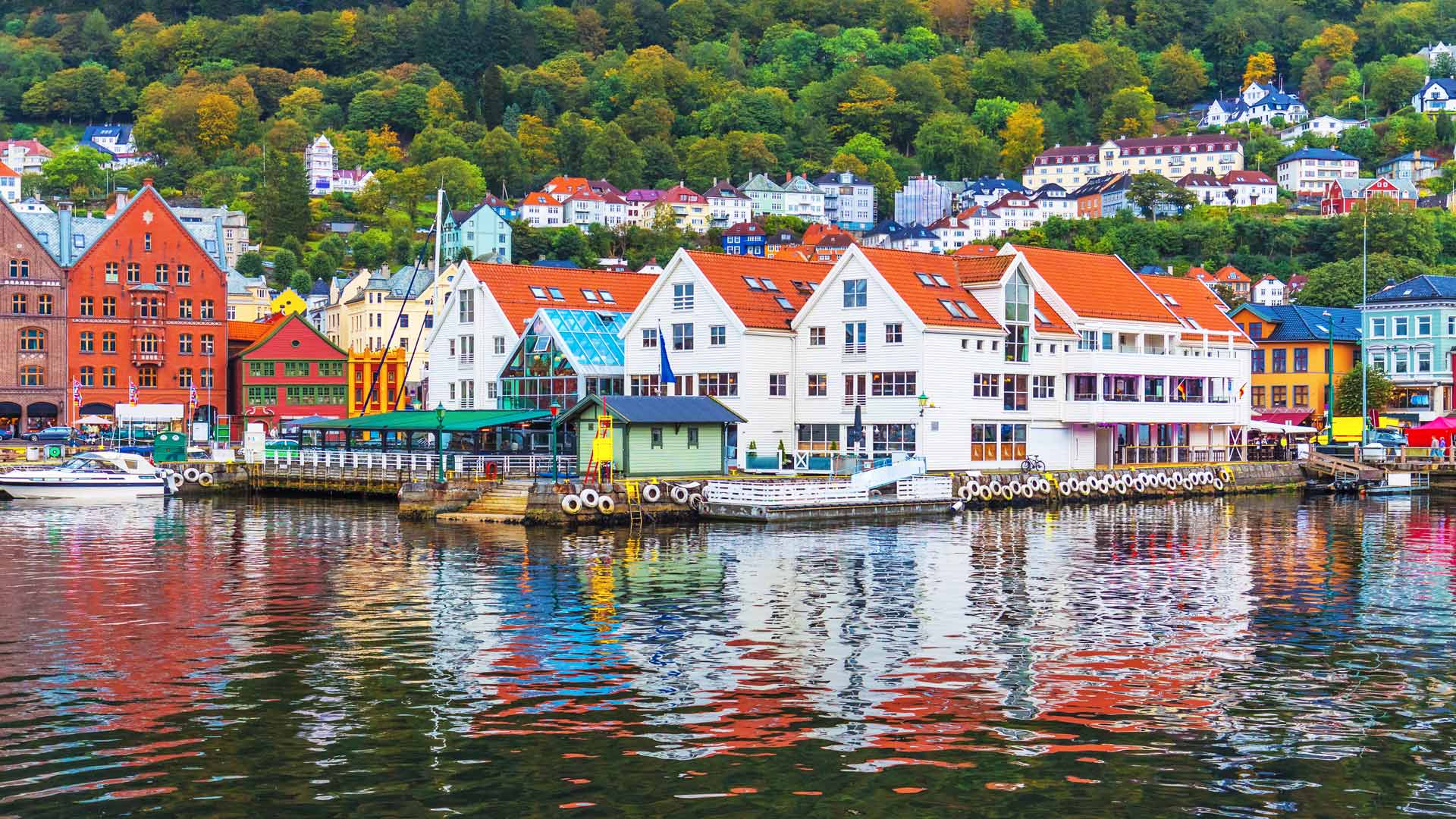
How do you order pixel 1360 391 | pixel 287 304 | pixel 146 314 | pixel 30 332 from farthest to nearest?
pixel 287 304
pixel 146 314
pixel 30 332
pixel 1360 391

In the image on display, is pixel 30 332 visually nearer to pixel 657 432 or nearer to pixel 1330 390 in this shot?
pixel 657 432

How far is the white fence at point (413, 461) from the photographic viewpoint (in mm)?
70312

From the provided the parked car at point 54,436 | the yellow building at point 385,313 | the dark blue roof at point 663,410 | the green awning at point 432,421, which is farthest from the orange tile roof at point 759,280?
the parked car at point 54,436

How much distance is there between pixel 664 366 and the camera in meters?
78.3

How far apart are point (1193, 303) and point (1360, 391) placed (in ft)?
67.6

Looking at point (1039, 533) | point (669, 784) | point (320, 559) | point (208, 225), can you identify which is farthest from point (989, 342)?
point (208, 225)

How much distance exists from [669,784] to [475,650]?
35.9 feet

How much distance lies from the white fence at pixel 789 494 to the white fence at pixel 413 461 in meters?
7.92

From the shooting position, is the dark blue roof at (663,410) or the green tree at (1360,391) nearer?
the dark blue roof at (663,410)

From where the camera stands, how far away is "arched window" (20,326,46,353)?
4353 inches

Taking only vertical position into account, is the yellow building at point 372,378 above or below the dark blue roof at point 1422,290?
below

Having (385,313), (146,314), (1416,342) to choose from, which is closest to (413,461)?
(146,314)

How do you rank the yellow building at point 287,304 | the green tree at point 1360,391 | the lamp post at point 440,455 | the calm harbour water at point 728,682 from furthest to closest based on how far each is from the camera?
1. the yellow building at point 287,304
2. the green tree at point 1360,391
3. the lamp post at point 440,455
4. the calm harbour water at point 728,682

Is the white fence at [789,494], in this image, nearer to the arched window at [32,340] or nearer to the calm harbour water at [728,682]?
the calm harbour water at [728,682]
